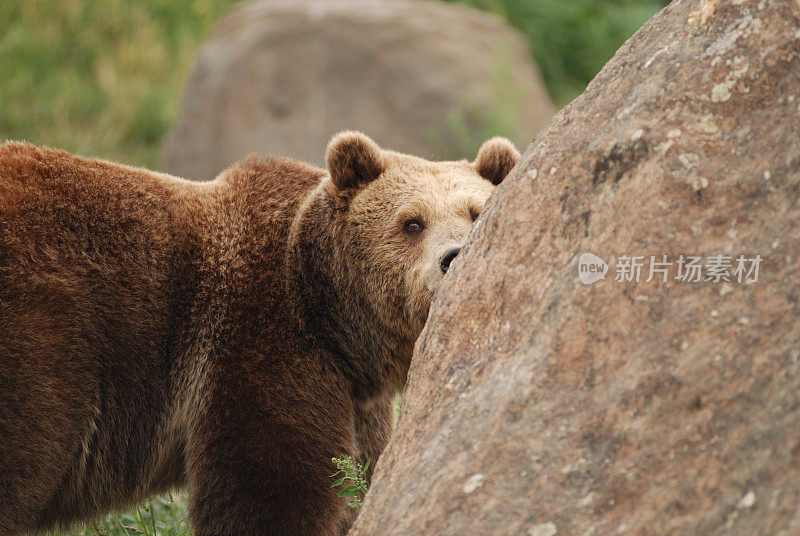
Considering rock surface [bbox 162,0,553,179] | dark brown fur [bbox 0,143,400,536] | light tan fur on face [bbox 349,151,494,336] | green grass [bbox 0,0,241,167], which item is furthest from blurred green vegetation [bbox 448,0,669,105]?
dark brown fur [bbox 0,143,400,536]

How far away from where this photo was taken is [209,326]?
3791 mm

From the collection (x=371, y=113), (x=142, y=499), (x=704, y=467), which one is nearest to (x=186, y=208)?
(x=142, y=499)

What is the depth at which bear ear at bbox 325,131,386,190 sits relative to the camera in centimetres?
407

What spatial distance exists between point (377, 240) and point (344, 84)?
736cm

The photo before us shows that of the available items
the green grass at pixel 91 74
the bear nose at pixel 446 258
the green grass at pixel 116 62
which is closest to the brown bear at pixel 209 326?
the bear nose at pixel 446 258

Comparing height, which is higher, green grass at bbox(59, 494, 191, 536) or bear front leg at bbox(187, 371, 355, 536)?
bear front leg at bbox(187, 371, 355, 536)

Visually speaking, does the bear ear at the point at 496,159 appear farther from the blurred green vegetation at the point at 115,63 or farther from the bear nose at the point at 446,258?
the blurred green vegetation at the point at 115,63

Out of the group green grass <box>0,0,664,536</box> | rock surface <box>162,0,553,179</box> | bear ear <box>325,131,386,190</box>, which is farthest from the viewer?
green grass <box>0,0,664,536</box>

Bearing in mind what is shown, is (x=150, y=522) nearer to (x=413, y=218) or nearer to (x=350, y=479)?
(x=350, y=479)

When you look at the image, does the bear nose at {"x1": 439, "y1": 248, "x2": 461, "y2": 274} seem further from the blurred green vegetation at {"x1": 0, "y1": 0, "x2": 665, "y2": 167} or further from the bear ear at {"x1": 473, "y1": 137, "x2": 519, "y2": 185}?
the blurred green vegetation at {"x1": 0, "y1": 0, "x2": 665, "y2": 167}

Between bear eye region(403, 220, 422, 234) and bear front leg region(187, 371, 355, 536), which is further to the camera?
bear eye region(403, 220, 422, 234)

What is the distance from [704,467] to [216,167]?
9.73 metres

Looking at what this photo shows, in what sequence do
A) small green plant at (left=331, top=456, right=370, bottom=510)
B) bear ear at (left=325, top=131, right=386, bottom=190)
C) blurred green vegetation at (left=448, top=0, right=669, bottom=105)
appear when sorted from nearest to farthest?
1. small green plant at (left=331, top=456, right=370, bottom=510)
2. bear ear at (left=325, top=131, right=386, bottom=190)
3. blurred green vegetation at (left=448, top=0, right=669, bottom=105)

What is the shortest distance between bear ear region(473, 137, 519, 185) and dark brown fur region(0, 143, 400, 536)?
107cm
